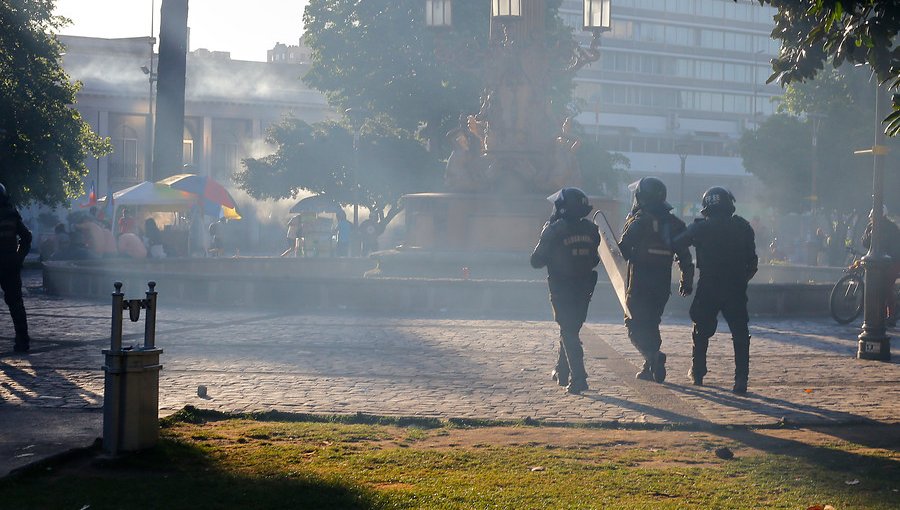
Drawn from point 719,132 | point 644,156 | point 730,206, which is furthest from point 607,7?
point 719,132

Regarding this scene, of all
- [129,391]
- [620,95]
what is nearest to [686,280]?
[129,391]

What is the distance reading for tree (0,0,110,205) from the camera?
30.5 m

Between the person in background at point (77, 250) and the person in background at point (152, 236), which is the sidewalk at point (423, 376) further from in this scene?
the person in background at point (152, 236)

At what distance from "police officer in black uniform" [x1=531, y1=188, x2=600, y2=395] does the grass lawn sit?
200cm

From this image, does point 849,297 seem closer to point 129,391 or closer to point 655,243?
point 655,243

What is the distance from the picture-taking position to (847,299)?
54.3ft

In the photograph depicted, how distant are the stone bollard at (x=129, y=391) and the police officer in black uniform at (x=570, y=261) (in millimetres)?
3853

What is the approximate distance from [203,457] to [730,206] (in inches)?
206

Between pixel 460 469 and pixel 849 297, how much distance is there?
466 inches

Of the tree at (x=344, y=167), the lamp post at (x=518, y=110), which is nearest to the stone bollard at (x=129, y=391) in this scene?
the lamp post at (x=518, y=110)

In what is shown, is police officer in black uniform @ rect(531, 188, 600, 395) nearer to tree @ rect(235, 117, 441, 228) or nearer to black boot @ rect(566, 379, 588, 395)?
black boot @ rect(566, 379, 588, 395)

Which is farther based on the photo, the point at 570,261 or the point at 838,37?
the point at 570,261

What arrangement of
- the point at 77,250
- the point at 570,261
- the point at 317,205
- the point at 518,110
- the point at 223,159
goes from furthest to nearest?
the point at 223,159
the point at 317,205
the point at 77,250
the point at 518,110
the point at 570,261

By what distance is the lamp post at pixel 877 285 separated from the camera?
12125 millimetres
